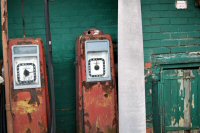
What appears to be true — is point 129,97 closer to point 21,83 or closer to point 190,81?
point 21,83

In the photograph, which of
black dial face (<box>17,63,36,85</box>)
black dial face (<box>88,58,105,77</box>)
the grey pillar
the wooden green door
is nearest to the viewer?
the grey pillar

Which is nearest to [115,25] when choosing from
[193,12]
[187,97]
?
[193,12]

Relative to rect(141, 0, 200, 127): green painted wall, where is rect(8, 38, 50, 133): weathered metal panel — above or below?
below

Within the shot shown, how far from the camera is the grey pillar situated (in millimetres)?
3385

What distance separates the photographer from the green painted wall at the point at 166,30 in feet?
18.1

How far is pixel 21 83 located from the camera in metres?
4.72

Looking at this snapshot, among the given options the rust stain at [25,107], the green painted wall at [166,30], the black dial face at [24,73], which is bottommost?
the rust stain at [25,107]

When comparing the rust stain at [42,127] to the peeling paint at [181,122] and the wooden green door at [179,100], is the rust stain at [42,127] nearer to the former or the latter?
the wooden green door at [179,100]

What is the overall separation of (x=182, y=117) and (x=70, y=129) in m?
1.81

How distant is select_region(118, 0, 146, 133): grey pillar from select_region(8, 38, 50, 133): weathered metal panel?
1.71 m

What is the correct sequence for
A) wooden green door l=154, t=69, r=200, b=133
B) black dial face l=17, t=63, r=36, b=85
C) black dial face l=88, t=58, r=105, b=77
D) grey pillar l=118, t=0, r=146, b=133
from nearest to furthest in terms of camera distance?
grey pillar l=118, t=0, r=146, b=133 → black dial face l=17, t=63, r=36, b=85 → black dial face l=88, t=58, r=105, b=77 → wooden green door l=154, t=69, r=200, b=133

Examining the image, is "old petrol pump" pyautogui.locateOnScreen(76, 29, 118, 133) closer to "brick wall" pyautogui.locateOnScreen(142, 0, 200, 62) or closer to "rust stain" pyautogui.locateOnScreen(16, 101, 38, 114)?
"rust stain" pyautogui.locateOnScreen(16, 101, 38, 114)

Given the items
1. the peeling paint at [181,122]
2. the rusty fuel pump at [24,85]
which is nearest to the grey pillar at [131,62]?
the rusty fuel pump at [24,85]

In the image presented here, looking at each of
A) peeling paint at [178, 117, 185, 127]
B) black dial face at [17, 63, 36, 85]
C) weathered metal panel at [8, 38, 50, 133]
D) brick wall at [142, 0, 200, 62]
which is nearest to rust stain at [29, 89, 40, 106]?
weathered metal panel at [8, 38, 50, 133]
